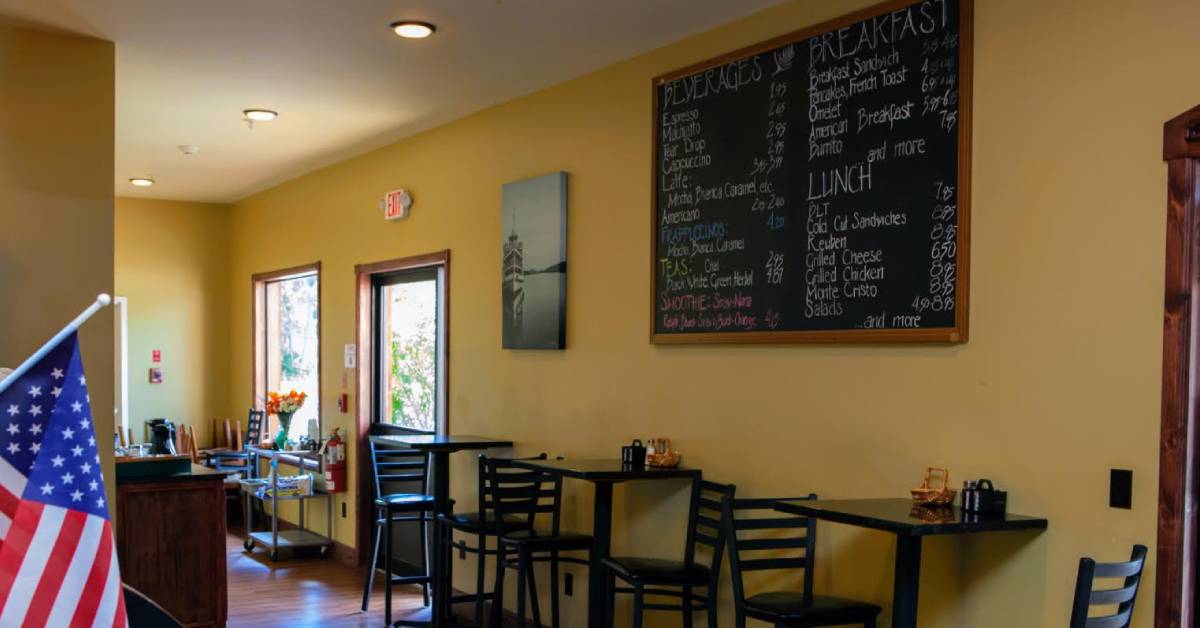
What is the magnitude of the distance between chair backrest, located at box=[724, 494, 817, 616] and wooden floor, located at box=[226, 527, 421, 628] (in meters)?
2.65

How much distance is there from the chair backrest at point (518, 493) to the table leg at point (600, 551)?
0.54 metres

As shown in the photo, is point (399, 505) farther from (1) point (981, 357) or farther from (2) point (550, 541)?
(1) point (981, 357)

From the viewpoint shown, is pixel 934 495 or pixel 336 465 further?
pixel 336 465

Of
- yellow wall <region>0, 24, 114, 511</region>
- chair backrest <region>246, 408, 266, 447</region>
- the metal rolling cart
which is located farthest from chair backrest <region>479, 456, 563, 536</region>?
chair backrest <region>246, 408, 266, 447</region>

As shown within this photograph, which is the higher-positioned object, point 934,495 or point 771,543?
point 934,495

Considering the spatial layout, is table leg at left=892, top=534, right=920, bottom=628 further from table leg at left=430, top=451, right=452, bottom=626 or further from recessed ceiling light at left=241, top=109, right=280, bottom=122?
recessed ceiling light at left=241, top=109, right=280, bottom=122

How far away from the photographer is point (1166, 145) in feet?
9.28

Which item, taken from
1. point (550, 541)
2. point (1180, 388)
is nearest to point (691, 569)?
point (550, 541)

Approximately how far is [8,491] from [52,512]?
76 millimetres

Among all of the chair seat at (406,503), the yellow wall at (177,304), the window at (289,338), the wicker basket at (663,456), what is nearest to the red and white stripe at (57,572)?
the wicker basket at (663,456)

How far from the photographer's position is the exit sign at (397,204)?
6617mm

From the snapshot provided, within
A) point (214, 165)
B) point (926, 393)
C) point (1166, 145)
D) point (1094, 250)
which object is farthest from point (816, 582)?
point (214, 165)

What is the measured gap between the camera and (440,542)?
544 centimetres

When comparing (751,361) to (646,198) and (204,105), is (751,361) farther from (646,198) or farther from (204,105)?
(204,105)
